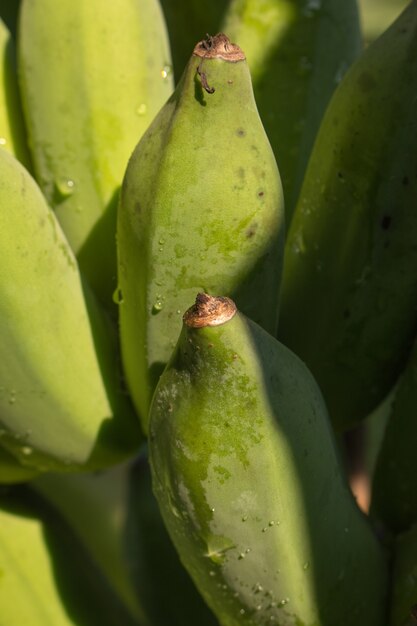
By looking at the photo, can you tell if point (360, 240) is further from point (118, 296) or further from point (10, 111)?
point (10, 111)

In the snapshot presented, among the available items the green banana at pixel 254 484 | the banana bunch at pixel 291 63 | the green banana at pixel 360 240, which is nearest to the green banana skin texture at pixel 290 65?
the banana bunch at pixel 291 63

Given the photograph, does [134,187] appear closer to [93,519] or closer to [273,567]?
[273,567]

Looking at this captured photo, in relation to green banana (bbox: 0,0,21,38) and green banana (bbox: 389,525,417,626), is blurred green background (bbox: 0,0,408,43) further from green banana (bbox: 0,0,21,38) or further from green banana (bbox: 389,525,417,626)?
green banana (bbox: 389,525,417,626)

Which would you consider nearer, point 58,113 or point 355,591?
point 355,591

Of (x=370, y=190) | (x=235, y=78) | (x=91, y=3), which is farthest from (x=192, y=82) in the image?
(x=91, y=3)

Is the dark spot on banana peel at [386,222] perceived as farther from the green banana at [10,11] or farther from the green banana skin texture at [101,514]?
the green banana at [10,11]
